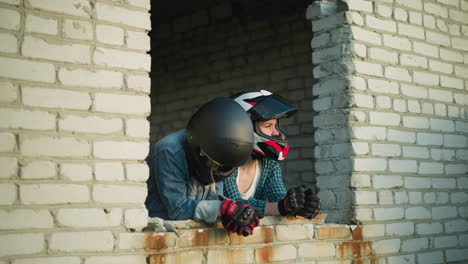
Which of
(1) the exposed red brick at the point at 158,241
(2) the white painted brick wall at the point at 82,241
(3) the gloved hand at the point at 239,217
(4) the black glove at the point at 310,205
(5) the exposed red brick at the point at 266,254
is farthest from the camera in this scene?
(4) the black glove at the point at 310,205

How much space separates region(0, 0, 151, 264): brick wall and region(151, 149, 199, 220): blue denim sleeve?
1.02 feet

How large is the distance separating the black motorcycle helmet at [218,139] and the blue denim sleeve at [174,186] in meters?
0.10

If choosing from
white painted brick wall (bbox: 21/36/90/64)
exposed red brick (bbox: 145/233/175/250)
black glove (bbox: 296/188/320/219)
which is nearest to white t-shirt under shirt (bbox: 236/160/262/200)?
black glove (bbox: 296/188/320/219)

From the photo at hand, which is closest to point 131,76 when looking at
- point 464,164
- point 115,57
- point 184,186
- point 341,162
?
point 115,57

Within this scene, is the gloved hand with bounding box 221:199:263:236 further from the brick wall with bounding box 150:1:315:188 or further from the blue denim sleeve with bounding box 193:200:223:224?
the brick wall with bounding box 150:1:315:188

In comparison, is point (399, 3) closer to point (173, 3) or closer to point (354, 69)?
point (354, 69)

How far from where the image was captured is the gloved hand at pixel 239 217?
3428mm

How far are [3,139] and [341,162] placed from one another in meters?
2.41

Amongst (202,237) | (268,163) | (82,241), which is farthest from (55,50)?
(268,163)

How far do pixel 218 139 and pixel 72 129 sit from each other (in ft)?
2.57

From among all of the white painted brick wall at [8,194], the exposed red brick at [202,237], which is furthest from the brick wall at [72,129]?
the exposed red brick at [202,237]

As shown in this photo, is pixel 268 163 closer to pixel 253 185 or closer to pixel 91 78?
pixel 253 185

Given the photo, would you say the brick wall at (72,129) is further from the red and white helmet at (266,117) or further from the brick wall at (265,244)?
the red and white helmet at (266,117)

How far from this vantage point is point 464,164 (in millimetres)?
5258
